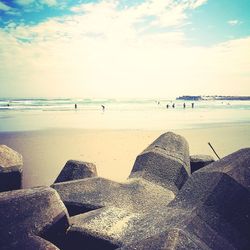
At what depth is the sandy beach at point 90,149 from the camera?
627 centimetres

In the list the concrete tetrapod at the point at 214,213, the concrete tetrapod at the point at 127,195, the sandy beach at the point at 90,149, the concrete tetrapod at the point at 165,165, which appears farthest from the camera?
the sandy beach at the point at 90,149

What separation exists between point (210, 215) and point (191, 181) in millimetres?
487

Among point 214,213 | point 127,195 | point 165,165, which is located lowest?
point 127,195

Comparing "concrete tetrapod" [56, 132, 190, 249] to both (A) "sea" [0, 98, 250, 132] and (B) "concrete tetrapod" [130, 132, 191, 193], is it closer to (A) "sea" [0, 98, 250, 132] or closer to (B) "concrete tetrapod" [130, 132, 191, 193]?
(B) "concrete tetrapod" [130, 132, 191, 193]

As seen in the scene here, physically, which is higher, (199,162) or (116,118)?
(199,162)

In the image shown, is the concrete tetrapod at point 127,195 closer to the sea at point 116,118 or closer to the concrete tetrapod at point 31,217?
the concrete tetrapod at point 31,217

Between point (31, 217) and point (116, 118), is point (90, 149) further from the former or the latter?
point (116, 118)

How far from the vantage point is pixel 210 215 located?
2133 millimetres

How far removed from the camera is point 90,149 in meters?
9.29

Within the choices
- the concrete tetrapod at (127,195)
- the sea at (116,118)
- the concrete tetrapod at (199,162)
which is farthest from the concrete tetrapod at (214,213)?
the sea at (116,118)

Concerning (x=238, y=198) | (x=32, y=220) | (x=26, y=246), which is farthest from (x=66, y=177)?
(x=238, y=198)

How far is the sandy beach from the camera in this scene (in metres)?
6.27

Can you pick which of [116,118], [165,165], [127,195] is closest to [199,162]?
[165,165]

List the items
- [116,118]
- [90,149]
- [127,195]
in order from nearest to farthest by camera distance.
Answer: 1. [127,195]
2. [90,149]
3. [116,118]
